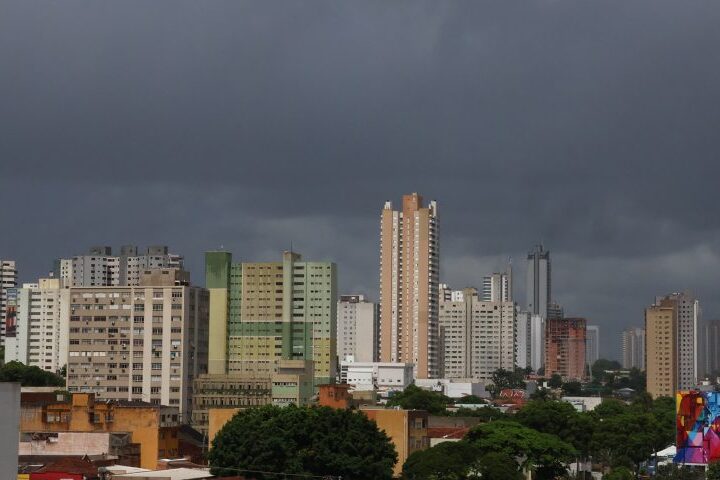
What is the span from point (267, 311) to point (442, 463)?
71806 mm

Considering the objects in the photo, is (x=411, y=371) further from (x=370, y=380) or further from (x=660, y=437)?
(x=660, y=437)

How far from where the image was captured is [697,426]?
90062 mm

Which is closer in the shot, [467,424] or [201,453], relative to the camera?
[201,453]

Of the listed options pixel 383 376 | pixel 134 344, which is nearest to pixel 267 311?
pixel 134 344

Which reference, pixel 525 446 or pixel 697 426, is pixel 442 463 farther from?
pixel 697 426

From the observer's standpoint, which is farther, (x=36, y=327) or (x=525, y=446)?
(x=36, y=327)

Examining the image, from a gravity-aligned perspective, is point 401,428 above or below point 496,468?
above

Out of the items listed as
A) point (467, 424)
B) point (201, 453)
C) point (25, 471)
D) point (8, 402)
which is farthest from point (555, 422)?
point (8, 402)

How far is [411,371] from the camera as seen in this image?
643 feet

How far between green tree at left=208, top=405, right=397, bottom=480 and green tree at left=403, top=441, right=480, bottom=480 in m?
2.13

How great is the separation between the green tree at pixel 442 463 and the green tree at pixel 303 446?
6.98 ft

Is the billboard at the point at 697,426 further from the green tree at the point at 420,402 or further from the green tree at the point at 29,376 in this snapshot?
the green tree at the point at 29,376

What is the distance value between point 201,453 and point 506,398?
110946 millimetres

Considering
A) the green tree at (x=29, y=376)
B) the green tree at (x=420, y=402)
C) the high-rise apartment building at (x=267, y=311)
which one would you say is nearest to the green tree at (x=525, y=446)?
the green tree at (x=420, y=402)
